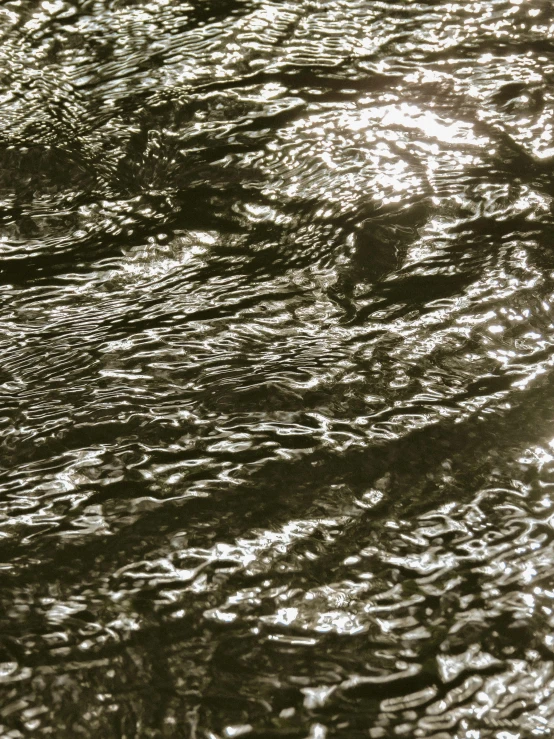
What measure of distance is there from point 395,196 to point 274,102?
2.04 ft

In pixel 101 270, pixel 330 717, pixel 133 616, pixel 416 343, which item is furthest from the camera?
pixel 101 270

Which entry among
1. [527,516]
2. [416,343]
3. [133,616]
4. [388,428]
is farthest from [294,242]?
[133,616]

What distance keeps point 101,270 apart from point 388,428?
0.85 meters

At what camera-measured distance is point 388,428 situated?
1605 millimetres

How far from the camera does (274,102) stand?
2506 millimetres

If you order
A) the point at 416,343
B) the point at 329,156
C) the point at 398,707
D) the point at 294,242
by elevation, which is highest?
the point at 329,156

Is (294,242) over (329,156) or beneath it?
beneath

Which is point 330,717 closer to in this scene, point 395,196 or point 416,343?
point 416,343

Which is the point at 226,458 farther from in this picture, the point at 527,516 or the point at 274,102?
the point at 274,102

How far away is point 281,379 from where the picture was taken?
1.69m

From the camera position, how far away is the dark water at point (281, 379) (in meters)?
1.23

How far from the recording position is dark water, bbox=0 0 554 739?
48.6 inches

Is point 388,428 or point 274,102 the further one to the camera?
point 274,102

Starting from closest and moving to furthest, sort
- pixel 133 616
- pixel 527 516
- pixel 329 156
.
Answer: pixel 133 616
pixel 527 516
pixel 329 156
